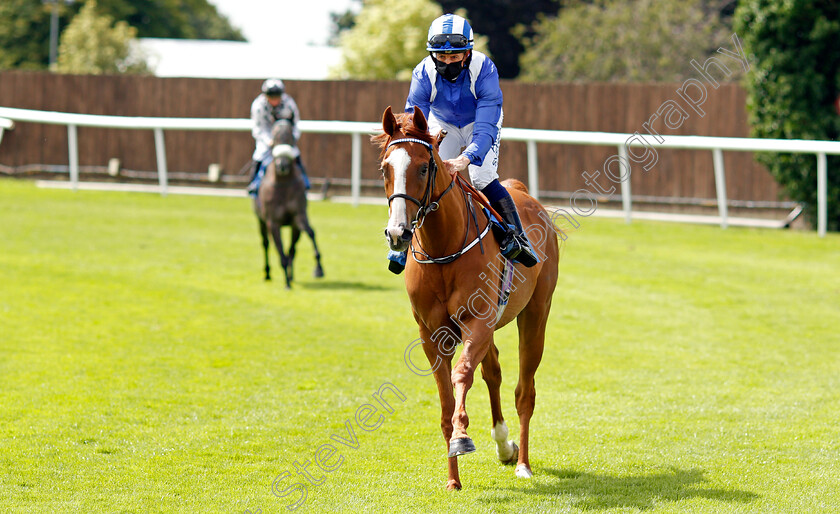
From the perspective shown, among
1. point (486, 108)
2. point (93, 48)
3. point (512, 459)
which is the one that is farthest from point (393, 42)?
point (512, 459)

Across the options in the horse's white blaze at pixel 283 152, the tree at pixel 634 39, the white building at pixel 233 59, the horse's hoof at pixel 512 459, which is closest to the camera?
the horse's hoof at pixel 512 459

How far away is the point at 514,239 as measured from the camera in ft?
19.3

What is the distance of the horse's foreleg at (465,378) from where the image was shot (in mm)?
5031

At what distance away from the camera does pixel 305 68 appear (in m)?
42.7

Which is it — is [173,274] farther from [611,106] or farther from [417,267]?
[611,106]

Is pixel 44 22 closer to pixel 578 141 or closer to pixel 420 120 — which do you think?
pixel 578 141

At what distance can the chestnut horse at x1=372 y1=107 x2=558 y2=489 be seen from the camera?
5051 mm

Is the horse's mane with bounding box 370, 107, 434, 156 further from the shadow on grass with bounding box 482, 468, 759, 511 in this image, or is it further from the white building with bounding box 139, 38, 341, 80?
the white building with bounding box 139, 38, 341, 80

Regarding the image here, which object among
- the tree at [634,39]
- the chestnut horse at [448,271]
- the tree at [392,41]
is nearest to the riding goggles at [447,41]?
the chestnut horse at [448,271]

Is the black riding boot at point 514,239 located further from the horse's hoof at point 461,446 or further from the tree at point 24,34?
the tree at point 24,34

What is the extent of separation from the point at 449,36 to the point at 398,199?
4.06 ft

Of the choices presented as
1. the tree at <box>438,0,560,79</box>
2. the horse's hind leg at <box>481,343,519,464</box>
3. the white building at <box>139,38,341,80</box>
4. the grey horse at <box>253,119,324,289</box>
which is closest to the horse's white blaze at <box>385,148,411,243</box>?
the horse's hind leg at <box>481,343,519,464</box>

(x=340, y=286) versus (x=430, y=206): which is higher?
(x=430, y=206)

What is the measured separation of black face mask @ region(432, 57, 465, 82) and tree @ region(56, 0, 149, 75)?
38.0 m
